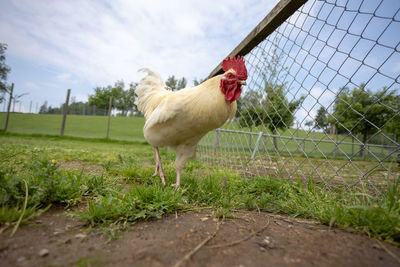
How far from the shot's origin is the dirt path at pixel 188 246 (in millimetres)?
900

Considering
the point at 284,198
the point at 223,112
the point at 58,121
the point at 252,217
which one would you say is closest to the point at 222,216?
the point at 252,217

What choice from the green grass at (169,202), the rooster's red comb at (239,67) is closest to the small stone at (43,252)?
the green grass at (169,202)

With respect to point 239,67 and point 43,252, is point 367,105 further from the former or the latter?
point 43,252

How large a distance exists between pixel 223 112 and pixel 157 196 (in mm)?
1098

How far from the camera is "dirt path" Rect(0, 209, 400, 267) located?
0.90 m

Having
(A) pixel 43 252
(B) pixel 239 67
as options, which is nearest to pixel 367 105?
(B) pixel 239 67

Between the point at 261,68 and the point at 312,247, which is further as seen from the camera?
the point at 261,68

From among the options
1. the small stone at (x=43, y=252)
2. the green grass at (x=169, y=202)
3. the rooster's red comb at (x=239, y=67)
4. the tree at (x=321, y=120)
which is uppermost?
the rooster's red comb at (x=239, y=67)

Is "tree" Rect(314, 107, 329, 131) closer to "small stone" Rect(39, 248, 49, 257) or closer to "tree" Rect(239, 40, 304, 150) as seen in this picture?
"tree" Rect(239, 40, 304, 150)

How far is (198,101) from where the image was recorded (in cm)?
207

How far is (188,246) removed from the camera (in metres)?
1.04

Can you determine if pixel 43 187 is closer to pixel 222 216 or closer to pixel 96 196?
pixel 96 196

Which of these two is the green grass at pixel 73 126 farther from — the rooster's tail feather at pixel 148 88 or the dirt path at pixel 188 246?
the dirt path at pixel 188 246

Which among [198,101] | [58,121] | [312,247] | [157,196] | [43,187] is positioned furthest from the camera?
[58,121]
